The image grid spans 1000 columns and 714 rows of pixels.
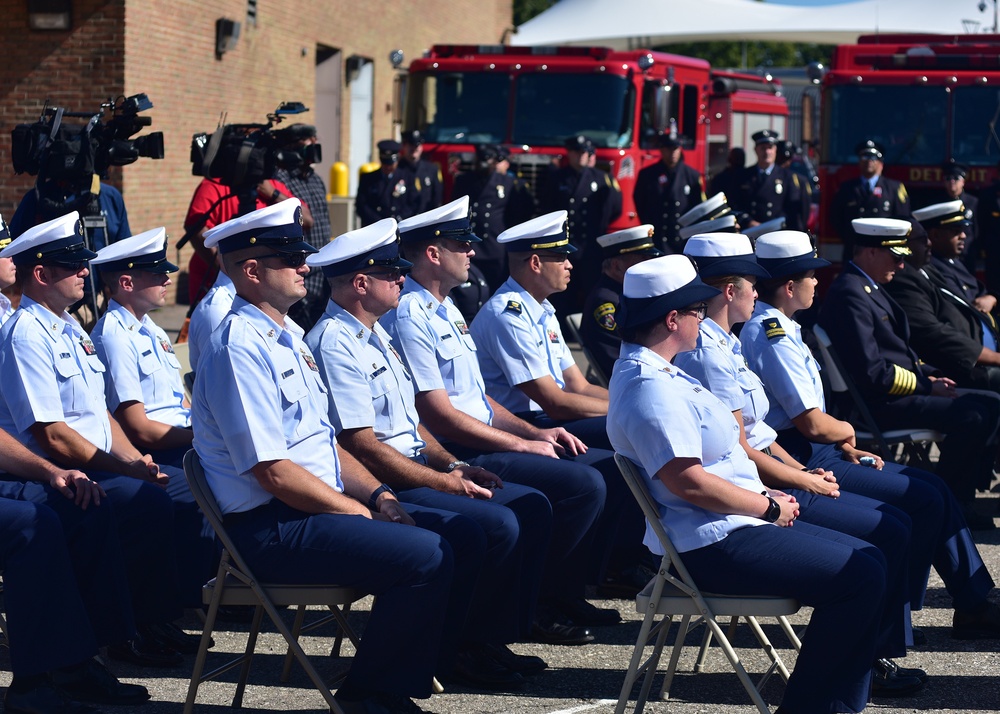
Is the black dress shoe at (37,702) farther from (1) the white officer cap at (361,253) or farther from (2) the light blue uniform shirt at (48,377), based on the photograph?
(1) the white officer cap at (361,253)

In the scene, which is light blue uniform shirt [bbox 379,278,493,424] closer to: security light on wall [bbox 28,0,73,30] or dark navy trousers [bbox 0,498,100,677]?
dark navy trousers [bbox 0,498,100,677]

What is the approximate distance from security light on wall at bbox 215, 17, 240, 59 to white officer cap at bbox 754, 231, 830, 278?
12302mm

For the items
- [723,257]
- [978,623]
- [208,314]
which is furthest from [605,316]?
[978,623]

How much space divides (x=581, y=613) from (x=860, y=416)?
2.02 meters

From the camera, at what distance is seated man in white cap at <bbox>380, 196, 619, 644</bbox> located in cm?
518

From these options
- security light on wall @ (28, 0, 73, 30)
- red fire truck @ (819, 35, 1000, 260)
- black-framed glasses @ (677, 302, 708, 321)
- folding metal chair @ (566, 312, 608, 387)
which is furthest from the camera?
security light on wall @ (28, 0, 73, 30)

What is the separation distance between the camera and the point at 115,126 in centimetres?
720

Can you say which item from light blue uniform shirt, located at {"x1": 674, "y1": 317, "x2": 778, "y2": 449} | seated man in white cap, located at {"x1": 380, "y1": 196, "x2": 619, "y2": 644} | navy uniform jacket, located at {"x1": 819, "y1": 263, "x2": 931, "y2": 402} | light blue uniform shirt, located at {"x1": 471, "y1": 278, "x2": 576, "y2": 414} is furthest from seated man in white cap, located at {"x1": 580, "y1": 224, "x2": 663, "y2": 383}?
light blue uniform shirt, located at {"x1": 674, "y1": 317, "x2": 778, "y2": 449}

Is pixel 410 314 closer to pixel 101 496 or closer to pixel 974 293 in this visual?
pixel 101 496

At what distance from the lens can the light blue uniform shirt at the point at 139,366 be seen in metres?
5.28

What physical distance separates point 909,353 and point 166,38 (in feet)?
34.3

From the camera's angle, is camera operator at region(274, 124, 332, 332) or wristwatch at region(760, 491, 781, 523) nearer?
wristwatch at region(760, 491, 781, 523)

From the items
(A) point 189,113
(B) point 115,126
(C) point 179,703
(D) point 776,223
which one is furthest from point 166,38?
(C) point 179,703

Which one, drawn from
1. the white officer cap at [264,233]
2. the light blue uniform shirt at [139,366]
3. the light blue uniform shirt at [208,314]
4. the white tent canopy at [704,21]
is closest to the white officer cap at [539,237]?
the light blue uniform shirt at [208,314]
